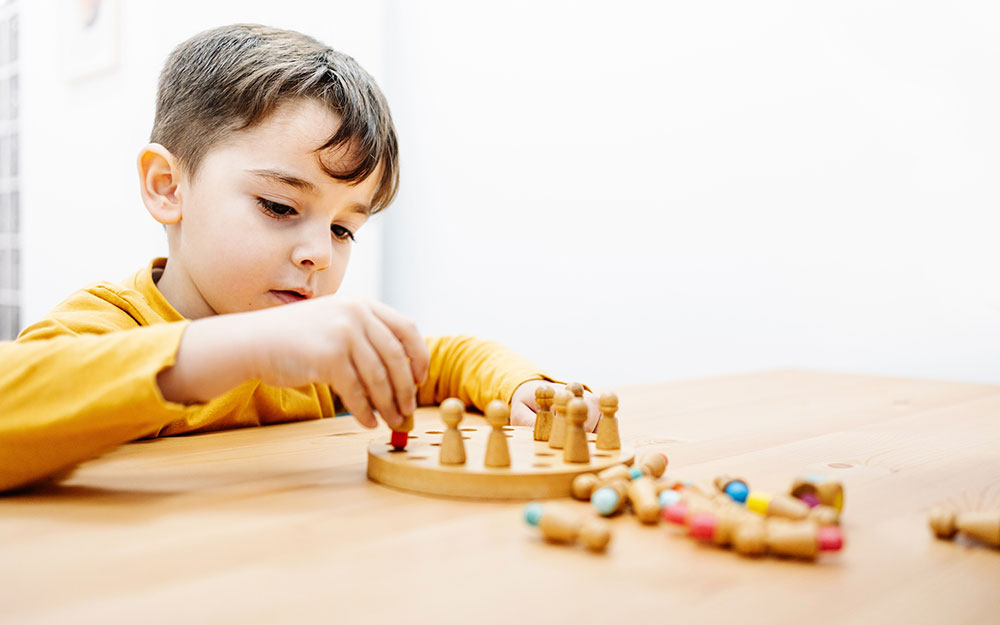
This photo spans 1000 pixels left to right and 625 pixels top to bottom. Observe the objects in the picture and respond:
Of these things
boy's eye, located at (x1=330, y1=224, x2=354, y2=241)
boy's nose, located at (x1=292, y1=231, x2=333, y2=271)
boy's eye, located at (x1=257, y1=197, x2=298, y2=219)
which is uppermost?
boy's eye, located at (x1=257, y1=197, x2=298, y2=219)

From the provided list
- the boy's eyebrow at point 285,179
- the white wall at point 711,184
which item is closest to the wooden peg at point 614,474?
the boy's eyebrow at point 285,179

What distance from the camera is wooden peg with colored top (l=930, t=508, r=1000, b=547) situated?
1.55 feet

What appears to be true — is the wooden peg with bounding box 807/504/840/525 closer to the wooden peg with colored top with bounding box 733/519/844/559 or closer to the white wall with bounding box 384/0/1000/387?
the wooden peg with colored top with bounding box 733/519/844/559

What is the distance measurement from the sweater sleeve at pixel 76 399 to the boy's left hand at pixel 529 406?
42cm

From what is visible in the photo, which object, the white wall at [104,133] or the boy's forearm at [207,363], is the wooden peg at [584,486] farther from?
the white wall at [104,133]

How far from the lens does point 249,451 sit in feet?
2.49

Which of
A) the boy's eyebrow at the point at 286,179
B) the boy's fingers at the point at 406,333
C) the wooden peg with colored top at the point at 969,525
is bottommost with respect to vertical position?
the wooden peg with colored top at the point at 969,525

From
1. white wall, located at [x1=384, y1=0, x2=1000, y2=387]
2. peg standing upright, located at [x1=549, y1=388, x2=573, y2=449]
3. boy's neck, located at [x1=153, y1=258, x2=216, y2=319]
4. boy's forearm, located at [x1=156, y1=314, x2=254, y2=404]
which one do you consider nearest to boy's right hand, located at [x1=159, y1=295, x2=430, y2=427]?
boy's forearm, located at [x1=156, y1=314, x2=254, y2=404]

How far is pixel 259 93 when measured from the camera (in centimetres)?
104

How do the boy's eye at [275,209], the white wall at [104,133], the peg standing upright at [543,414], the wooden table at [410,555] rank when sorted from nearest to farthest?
the wooden table at [410,555] < the peg standing upright at [543,414] < the boy's eye at [275,209] < the white wall at [104,133]

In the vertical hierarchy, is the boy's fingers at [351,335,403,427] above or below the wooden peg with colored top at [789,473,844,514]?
above

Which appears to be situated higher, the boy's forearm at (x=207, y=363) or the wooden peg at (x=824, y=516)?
the boy's forearm at (x=207, y=363)

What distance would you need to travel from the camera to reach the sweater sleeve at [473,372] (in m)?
1.07

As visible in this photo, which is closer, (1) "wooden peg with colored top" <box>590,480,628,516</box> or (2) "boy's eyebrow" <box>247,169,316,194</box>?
(1) "wooden peg with colored top" <box>590,480,628,516</box>
